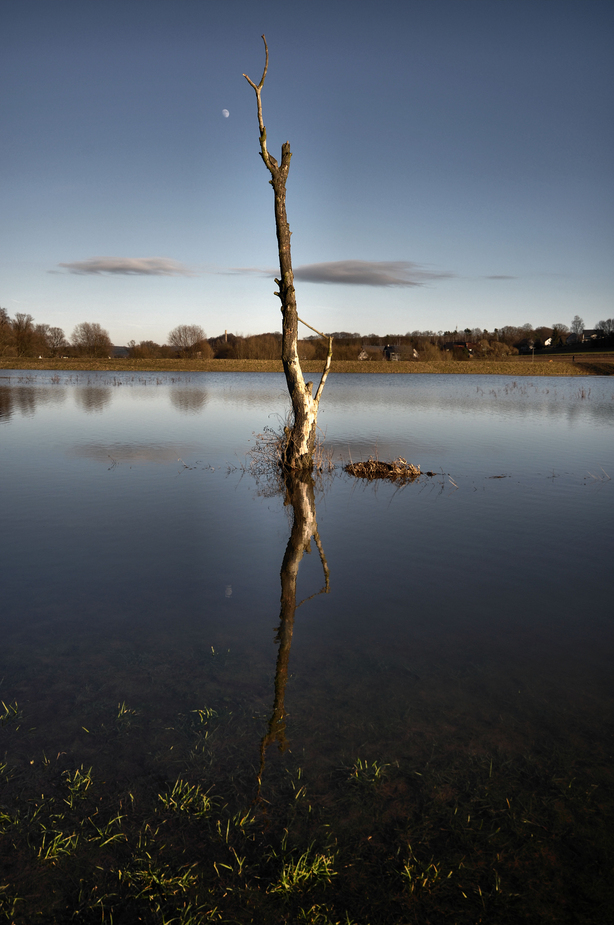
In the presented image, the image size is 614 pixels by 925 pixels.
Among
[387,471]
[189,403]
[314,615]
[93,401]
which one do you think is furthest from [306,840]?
[93,401]

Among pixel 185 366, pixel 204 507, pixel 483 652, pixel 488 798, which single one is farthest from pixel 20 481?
pixel 185 366

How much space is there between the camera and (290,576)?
7.86m

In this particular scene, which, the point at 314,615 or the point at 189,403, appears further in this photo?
the point at 189,403

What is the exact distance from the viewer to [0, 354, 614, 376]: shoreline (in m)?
83.1

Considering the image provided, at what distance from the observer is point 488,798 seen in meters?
3.74

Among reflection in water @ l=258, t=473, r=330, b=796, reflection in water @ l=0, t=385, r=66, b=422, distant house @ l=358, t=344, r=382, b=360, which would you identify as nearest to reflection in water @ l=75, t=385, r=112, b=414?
reflection in water @ l=0, t=385, r=66, b=422

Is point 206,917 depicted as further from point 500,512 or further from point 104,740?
point 500,512

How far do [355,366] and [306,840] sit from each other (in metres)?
88.8

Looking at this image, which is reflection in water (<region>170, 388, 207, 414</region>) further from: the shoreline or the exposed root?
the shoreline

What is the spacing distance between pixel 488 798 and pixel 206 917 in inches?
73.8

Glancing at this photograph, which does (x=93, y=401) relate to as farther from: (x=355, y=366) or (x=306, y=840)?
(x=355, y=366)

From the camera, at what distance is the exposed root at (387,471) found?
14852 millimetres

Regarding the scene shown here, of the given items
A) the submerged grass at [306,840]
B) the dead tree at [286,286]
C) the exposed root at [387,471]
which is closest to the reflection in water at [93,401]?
the dead tree at [286,286]

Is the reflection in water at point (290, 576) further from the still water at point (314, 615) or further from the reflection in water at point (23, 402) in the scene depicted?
the reflection in water at point (23, 402)
